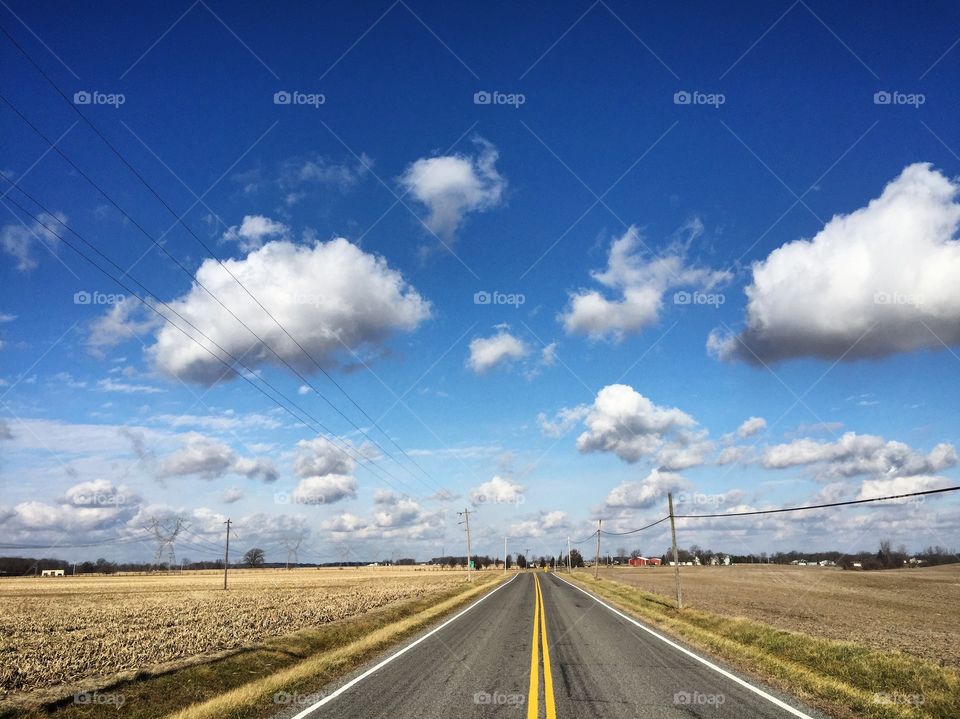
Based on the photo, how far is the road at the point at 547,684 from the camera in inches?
348

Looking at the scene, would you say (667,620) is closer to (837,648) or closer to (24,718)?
(837,648)

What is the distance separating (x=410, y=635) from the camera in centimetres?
1908

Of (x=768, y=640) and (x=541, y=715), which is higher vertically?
(x=541, y=715)

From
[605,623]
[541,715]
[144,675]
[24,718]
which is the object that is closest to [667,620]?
[605,623]

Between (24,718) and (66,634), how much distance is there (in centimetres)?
1566

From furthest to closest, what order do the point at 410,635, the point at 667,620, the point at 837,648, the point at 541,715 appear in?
the point at 667,620
the point at 410,635
the point at 837,648
the point at 541,715

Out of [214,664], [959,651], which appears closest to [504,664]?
[214,664]

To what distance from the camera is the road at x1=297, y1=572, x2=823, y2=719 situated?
348 inches

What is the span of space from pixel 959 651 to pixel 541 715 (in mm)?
18799

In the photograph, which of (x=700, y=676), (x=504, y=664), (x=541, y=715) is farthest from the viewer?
(x=504, y=664)

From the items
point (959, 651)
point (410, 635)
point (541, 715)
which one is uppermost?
point (541, 715)

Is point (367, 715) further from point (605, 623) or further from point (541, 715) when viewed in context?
point (605, 623)

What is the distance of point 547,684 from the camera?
1075 cm

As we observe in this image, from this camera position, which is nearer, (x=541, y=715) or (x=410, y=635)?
(x=541, y=715)
